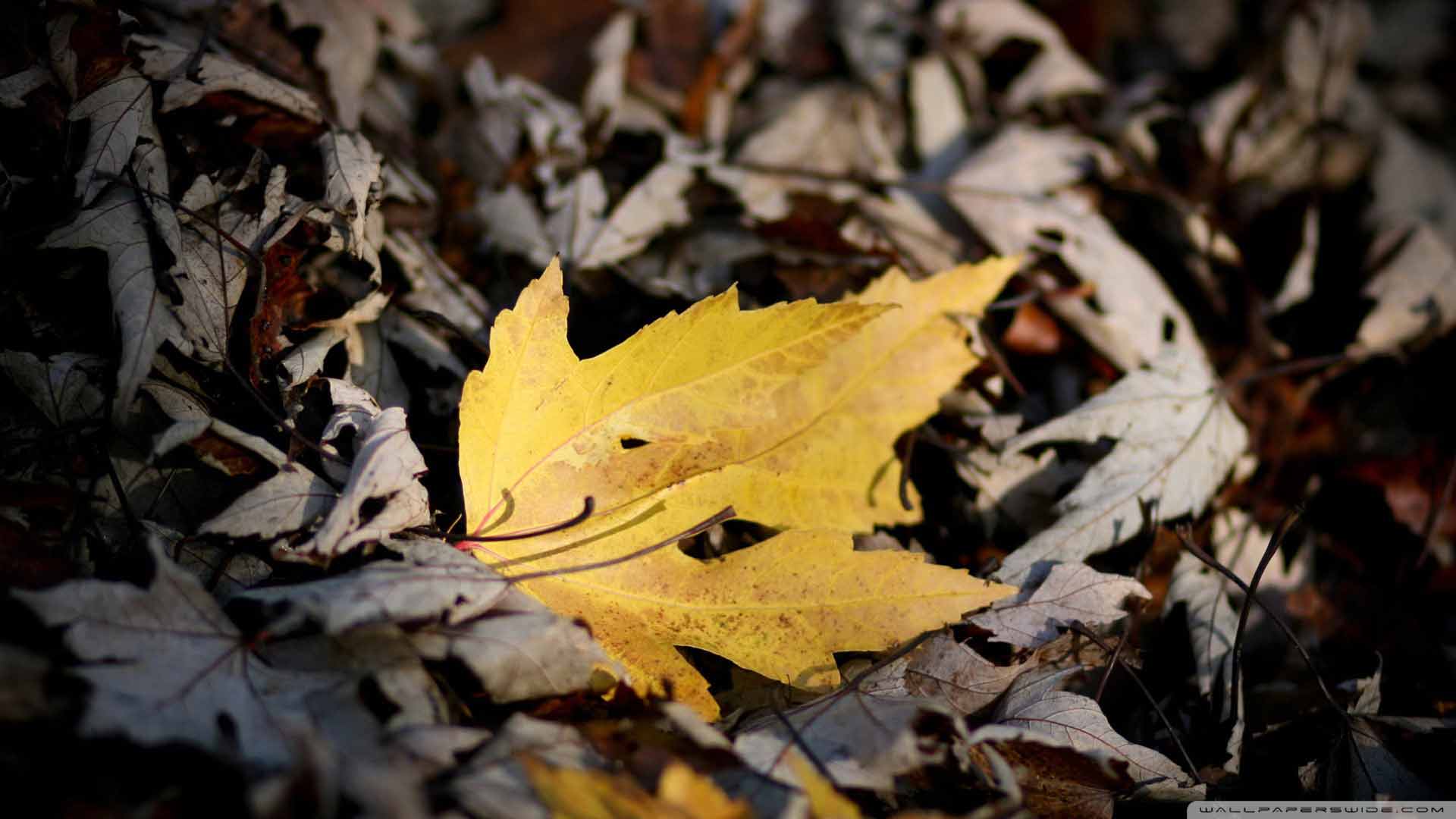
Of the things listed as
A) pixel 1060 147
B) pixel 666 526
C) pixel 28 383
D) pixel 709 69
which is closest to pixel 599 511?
pixel 666 526

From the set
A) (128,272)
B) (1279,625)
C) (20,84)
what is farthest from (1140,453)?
(20,84)

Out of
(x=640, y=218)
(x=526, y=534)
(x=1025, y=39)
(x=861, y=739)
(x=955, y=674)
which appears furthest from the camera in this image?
(x=1025, y=39)

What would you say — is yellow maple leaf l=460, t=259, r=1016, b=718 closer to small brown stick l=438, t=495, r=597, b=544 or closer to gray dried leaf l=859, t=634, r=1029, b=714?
small brown stick l=438, t=495, r=597, b=544

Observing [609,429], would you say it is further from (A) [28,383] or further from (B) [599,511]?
(A) [28,383]

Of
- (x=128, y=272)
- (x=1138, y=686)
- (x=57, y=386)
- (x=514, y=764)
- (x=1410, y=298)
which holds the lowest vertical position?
(x=1138, y=686)

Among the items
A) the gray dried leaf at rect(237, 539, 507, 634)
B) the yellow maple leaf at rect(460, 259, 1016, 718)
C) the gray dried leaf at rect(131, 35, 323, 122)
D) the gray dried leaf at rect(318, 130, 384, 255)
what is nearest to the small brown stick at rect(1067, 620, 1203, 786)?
the yellow maple leaf at rect(460, 259, 1016, 718)

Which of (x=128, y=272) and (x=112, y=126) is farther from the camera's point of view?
(x=112, y=126)

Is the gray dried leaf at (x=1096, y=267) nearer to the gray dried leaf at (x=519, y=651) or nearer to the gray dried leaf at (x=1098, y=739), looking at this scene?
the gray dried leaf at (x=1098, y=739)

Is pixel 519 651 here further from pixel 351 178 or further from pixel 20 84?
pixel 20 84
